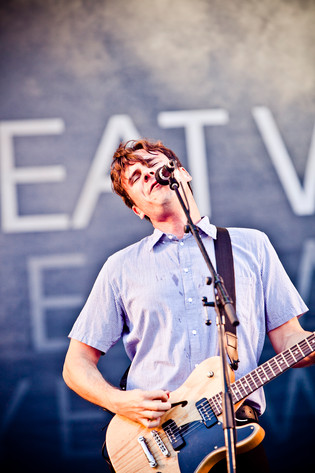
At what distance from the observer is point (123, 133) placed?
3861 millimetres

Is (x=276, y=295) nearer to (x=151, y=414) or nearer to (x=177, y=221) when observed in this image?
(x=177, y=221)

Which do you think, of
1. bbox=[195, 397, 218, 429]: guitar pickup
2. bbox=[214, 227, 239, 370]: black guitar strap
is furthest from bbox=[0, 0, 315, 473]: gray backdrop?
bbox=[195, 397, 218, 429]: guitar pickup

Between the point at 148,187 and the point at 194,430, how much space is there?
3.47ft

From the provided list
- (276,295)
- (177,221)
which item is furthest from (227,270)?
(177,221)

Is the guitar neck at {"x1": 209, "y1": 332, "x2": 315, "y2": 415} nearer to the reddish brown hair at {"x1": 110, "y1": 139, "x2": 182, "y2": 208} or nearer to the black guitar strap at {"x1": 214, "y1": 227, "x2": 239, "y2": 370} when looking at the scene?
the black guitar strap at {"x1": 214, "y1": 227, "x2": 239, "y2": 370}

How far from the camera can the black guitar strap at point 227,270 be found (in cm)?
216

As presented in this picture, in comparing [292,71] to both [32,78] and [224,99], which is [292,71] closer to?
[224,99]

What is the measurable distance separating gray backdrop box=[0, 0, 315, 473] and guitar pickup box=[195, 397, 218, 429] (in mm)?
1619

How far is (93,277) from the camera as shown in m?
3.77

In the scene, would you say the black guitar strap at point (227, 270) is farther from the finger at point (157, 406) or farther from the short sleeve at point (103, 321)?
the short sleeve at point (103, 321)

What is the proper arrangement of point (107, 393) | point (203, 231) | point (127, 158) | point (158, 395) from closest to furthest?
point (158, 395) < point (107, 393) < point (203, 231) < point (127, 158)

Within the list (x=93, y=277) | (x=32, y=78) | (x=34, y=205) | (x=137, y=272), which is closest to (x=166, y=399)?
(x=137, y=272)

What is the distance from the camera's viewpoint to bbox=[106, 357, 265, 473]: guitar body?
204 cm

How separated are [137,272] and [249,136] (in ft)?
6.06
